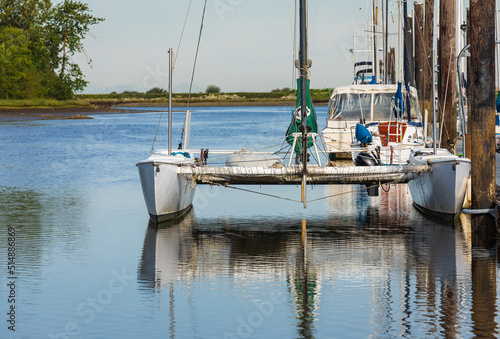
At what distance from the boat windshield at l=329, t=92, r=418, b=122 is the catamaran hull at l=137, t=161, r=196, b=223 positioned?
9.78 m

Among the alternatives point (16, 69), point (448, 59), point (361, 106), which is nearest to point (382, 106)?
point (361, 106)

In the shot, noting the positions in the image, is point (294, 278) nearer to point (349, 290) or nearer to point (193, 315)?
point (349, 290)

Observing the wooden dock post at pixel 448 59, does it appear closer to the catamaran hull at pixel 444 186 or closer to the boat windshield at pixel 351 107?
the boat windshield at pixel 351 107

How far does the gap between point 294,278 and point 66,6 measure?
287 ft

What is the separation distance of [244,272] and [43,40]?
85.2 meters

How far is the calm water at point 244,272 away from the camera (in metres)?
7.84

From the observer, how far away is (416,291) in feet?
29.7

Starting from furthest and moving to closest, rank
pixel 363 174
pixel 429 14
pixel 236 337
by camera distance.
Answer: pixel 429 14
pixel 363 174
pixel 236 337

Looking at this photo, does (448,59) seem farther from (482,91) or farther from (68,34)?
(68,34)

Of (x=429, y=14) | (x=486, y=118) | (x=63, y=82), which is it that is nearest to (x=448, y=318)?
(x=486, y=118)

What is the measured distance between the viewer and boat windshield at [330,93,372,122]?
23.0m

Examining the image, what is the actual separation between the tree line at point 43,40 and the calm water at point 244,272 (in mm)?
72558

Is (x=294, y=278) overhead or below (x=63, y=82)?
below

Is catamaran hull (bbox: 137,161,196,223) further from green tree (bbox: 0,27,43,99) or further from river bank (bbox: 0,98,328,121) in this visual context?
green tree (bbox: 0,27,43,99)
